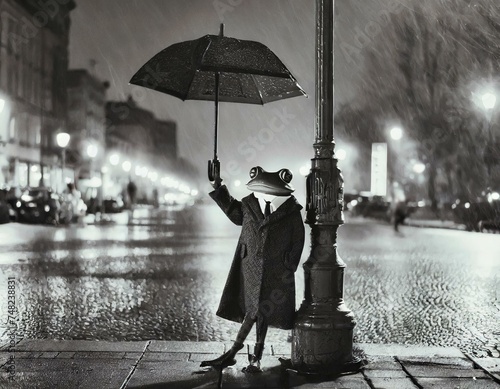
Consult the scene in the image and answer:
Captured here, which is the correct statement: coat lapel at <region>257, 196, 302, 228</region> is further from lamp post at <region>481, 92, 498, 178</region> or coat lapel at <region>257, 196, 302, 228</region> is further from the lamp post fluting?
lamp post at <region>481, 92, 498, 178</region>

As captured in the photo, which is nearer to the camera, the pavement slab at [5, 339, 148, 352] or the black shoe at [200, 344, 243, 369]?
the black shoe at [200, 344, 243, 369]

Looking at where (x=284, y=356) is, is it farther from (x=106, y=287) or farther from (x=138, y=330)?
(x=106, y=287)

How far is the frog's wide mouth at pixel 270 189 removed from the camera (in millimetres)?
5883

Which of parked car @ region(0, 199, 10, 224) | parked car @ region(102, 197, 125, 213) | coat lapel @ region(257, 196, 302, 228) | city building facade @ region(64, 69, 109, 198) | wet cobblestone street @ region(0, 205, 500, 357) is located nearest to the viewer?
coat lapel @ region(257, 196, 302, 228)

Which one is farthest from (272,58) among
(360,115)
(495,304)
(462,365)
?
(360,115)

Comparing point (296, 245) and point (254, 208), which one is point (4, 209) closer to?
point (254, 208)

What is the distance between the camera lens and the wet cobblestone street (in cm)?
778

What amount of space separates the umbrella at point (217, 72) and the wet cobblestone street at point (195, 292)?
2593 mm

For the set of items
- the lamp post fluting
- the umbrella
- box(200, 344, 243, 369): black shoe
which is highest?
the umbrella

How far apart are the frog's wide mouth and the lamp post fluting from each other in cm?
26

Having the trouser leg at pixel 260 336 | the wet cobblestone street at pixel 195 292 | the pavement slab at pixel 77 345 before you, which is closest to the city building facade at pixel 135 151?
the wet cobblestone street at pixel 195 292

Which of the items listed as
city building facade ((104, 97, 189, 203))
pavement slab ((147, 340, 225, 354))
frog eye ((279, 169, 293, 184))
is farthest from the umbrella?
city building facade ((104, 97, 189, 203))

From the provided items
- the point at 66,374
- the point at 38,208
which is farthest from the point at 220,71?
the point at 38,208

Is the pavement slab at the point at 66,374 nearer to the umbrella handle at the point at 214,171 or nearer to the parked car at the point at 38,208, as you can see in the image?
the umbrella handle at the point at 214,171
